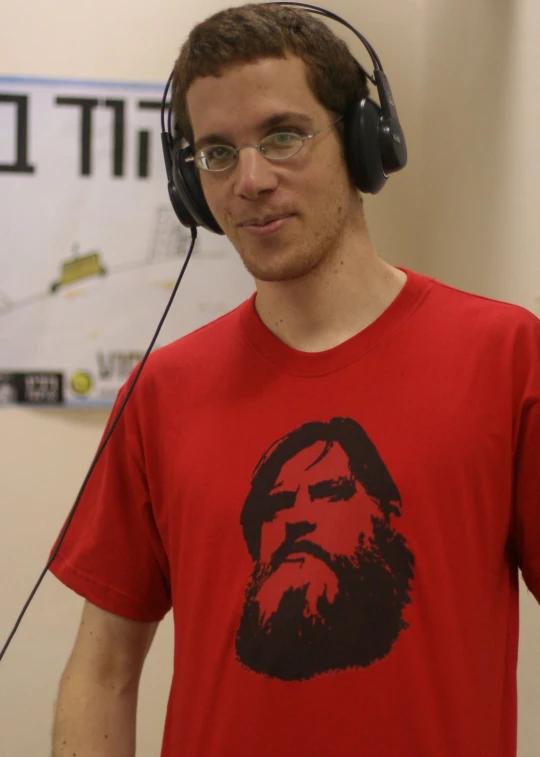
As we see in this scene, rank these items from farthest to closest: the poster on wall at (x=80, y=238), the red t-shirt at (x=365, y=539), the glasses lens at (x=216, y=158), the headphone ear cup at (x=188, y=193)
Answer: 1. the poster on wall at (x=80, y=238)
2. the headphone ear cup at (x=188, y=193)
3. the glasses lens at (x=216, y=158)
4. the red t-shirt at (x=365, y=539)

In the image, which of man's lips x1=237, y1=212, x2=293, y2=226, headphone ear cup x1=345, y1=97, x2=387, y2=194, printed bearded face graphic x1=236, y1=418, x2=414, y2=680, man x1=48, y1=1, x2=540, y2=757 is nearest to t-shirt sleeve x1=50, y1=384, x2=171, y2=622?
man x1=48, y1=1, x2=540, y2=757

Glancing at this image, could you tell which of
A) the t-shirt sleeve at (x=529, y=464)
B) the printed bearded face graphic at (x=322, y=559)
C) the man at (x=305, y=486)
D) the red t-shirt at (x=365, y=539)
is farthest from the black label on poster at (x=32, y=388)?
the t-shirt sleeve at (x=529, y=464)

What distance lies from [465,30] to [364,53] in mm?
245

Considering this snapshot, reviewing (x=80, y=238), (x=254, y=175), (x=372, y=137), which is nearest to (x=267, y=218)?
(x=254, y=175)

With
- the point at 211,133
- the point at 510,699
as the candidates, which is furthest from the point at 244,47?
the point at 510,699

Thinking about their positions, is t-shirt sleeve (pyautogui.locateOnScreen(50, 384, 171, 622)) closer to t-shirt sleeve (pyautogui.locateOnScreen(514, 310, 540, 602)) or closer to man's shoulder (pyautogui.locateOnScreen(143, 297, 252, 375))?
man's shoulder (pyautogui.locateOnScreen(143, 297, 252, 375))

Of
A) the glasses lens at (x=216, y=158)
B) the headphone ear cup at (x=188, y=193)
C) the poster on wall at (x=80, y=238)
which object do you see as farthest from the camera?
the poster on wall at (x=80, y=238)

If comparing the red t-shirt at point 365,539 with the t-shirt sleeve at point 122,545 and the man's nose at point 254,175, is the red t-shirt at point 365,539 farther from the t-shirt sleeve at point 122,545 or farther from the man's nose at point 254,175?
the man's nose at point 254,175

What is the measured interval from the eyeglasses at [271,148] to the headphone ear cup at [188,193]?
95 mm

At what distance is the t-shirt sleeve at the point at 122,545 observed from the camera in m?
0.95

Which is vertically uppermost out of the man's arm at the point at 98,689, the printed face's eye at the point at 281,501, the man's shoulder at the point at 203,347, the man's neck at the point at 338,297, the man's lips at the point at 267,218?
the man's lips at the point at 267,218

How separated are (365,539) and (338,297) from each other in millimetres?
272

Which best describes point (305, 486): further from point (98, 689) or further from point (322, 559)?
point (98, 689)

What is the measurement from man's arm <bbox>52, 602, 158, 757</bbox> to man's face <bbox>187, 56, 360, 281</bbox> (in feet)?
1.48
